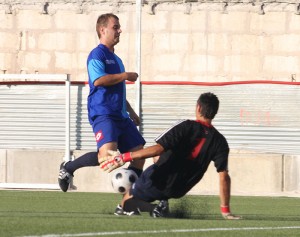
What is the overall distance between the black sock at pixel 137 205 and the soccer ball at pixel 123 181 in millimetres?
289

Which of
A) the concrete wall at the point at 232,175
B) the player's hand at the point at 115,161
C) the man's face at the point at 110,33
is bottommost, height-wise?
the concrete wall at the point at 232,175

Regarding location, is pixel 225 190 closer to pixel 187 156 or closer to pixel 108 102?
pixel 187 156

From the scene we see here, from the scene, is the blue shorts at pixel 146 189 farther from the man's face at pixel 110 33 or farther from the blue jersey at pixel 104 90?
the man's face at pixel 110 33

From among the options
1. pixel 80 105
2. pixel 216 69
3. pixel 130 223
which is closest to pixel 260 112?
pixel 80 105

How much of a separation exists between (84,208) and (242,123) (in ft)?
22.3

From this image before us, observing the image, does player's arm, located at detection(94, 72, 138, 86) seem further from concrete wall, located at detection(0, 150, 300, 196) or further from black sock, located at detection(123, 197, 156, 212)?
concrete wall, located at detection(0, 150, 300, 196)

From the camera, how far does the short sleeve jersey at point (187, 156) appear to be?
11.5 meters

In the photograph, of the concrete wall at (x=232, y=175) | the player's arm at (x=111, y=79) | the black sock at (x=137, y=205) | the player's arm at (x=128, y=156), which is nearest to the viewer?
the player's arm at (x=128, y=156)

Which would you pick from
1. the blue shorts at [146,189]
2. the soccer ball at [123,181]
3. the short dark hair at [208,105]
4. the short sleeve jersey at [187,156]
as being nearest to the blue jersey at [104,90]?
the soccer ball at [123,181]

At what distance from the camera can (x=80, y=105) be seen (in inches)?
812

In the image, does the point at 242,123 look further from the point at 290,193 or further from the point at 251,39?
the point at 251,39

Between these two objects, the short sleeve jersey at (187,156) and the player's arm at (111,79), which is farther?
the player's arm at (111,79)

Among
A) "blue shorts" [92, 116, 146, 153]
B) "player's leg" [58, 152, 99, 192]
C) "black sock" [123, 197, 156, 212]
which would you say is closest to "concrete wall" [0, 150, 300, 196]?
"player's leg" [58, 152, 99, 192]

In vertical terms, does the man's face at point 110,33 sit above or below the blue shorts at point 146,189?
above
